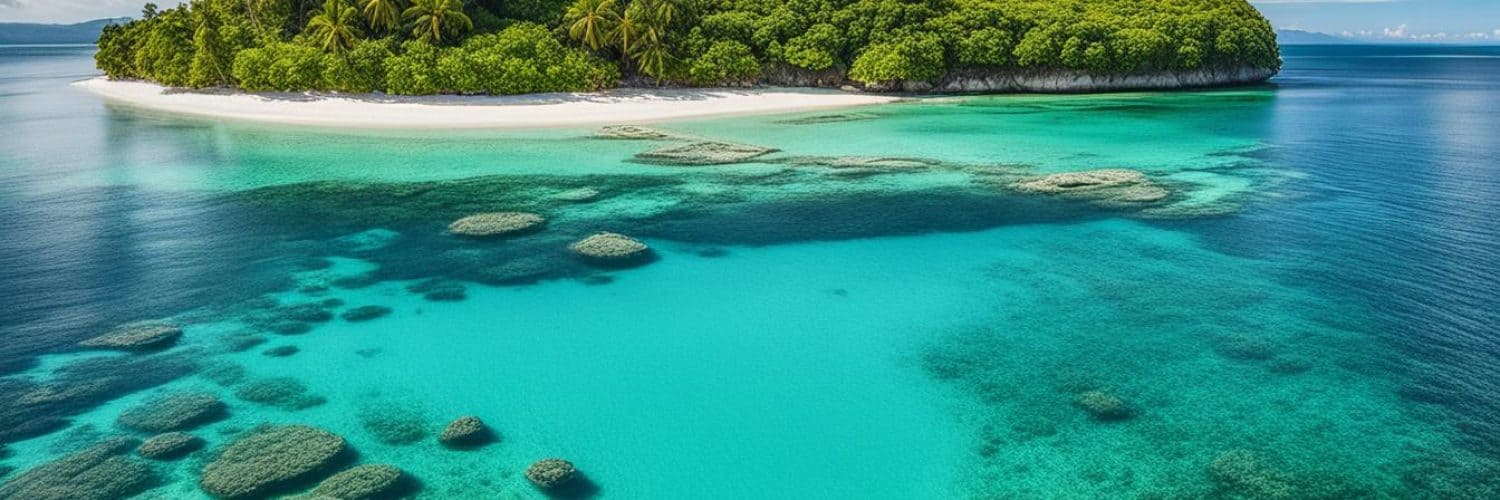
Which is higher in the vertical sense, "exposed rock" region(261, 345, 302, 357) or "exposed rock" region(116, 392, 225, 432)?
"exposed rock" region(261, 345, 302, 357)

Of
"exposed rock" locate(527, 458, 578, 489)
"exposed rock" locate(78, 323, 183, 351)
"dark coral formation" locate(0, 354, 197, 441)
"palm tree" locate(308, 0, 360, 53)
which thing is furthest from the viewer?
"palm tree" locate(308, 0, 360, 53)

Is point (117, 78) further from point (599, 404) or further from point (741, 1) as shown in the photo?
point (599, 404)

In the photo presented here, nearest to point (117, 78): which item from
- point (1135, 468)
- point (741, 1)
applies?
point (741, 1)

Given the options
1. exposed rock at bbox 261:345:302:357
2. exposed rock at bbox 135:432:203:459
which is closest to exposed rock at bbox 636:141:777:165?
exposed rock at bbox 261:345:302:357

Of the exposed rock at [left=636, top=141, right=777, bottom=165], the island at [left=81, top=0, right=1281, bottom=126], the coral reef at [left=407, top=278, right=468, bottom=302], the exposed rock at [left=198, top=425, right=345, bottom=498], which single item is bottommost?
the exposed rock at [left=198, top=425, right=345, bottom=498]

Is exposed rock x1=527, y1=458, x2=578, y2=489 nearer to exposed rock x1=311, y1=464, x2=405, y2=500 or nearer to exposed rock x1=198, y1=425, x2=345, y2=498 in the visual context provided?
exposed rock x1=311, y1=464, x2=405, y2=500

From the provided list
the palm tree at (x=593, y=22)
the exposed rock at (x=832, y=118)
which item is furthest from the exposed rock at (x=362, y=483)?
the palm tree at (x=593, y=22)

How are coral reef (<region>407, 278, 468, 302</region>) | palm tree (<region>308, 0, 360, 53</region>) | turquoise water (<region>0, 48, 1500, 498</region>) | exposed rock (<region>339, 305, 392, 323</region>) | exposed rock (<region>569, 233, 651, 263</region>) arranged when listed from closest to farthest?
turquoise water (<region>0, 48, 1500, 498</region>) < exposed rock (<region>339, 305, 392, 323</region>) < coral reef (<region>407, 278, 468, 302</region>) < exposed rock (<region>569, 233, 651, 263</region>) < palm tree (<region>308, 0, 360, 53</region>)

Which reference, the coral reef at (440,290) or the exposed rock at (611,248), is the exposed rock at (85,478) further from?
the exposed rock at (611,248)
